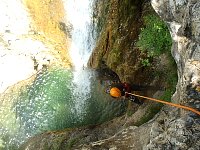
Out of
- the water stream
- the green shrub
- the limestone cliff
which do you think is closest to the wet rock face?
the limestone cliff

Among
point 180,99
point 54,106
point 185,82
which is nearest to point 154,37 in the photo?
point 180,99

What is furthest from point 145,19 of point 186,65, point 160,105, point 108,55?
point 186,65

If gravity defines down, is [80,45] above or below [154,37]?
above

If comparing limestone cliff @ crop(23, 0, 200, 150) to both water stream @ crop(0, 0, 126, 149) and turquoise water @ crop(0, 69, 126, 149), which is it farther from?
water stream @ crop(0, 0, 126, 149)

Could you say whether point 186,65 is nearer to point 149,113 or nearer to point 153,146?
point 153,146

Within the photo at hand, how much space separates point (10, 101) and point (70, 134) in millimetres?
3686

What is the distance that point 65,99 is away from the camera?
46.1 ft

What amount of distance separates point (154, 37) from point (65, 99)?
5.18 m

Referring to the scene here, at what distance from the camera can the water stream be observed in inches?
533

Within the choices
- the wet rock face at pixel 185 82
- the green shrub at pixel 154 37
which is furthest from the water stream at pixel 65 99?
the wet rock face at pixel 185 82

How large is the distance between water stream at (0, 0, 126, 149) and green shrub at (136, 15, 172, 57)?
10.0 feet

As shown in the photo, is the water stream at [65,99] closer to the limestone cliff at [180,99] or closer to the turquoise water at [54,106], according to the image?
the turquoise water at [54,106]

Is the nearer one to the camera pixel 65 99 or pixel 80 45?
pixel 65 99

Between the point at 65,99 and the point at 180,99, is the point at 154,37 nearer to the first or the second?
the point at 180,99
